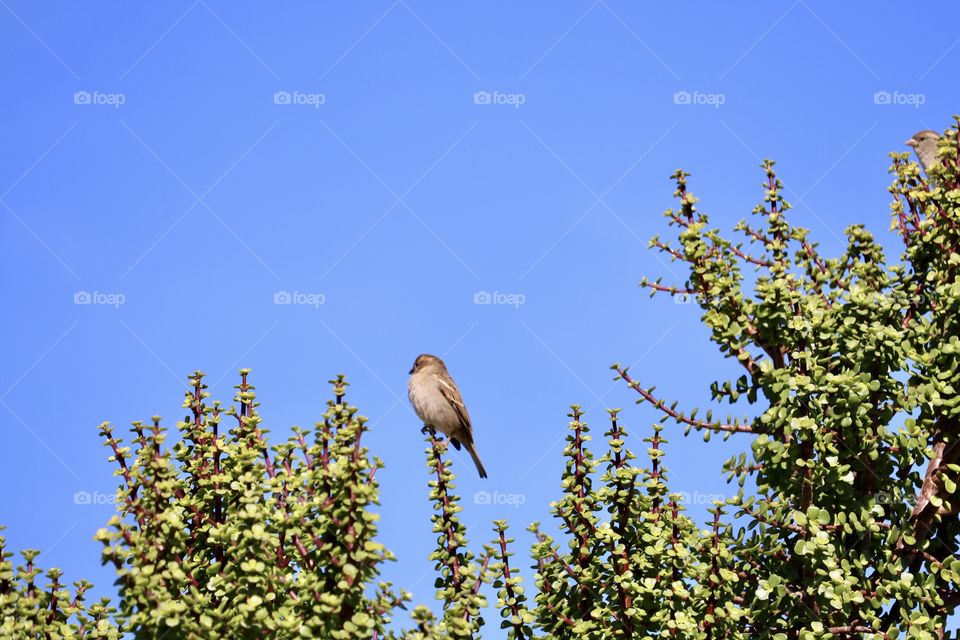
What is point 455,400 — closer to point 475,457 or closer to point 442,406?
point 442,406

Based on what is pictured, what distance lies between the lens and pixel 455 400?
13484mm

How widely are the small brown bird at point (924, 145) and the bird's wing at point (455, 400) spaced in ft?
22.8

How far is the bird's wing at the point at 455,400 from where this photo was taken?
1347cm

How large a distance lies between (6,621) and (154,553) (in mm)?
1394

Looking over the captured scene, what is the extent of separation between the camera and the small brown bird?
14.3 meters

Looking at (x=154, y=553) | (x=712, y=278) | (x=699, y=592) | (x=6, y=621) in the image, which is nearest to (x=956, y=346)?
(x=712, y=278)

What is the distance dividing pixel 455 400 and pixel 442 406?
0.63ft

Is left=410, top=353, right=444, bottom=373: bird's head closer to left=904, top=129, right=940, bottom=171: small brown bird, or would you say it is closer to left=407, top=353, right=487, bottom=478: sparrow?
left=407, top=353, right=487, bottom=478: sparrow

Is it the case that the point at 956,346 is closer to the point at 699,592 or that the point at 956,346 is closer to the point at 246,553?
the point at 699,592

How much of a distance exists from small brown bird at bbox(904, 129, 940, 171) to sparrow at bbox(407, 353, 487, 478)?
7.01 meters

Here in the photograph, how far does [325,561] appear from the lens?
6.72 metres

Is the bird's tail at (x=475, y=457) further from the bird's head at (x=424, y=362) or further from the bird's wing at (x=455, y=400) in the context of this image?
the bird's head at (x=424, y=362)

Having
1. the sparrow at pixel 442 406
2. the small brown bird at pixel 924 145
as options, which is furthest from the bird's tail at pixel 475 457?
the small brown bird at pixel 924 145

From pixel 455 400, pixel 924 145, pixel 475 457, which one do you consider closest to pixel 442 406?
pixel 455 400
